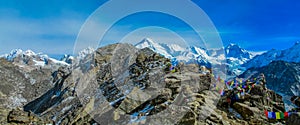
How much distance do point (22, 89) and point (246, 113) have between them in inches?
4596

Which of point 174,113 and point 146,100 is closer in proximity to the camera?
point 174,113

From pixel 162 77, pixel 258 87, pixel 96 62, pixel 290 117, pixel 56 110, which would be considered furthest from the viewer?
pixel 96 62

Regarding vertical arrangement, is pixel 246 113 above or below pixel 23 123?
below

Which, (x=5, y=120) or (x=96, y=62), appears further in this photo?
(x=96, y=62)

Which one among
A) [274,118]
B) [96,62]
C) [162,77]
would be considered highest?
[96,62]

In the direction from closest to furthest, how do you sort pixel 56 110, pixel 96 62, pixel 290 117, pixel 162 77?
pixel 290 117 → pixel 162 77 → pixel 56 110 → pixel 96 62

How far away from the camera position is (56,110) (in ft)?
193

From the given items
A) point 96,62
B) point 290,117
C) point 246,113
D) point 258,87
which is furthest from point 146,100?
point 96,62

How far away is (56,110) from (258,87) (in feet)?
133

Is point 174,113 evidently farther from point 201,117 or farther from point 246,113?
point 246,113

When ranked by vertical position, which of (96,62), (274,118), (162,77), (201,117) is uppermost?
(96,62)

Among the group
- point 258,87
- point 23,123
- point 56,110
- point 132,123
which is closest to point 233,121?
point 132,123

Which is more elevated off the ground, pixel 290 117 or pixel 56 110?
pixel 56 110

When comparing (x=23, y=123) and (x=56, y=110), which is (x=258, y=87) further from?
(x=56, y=110)
